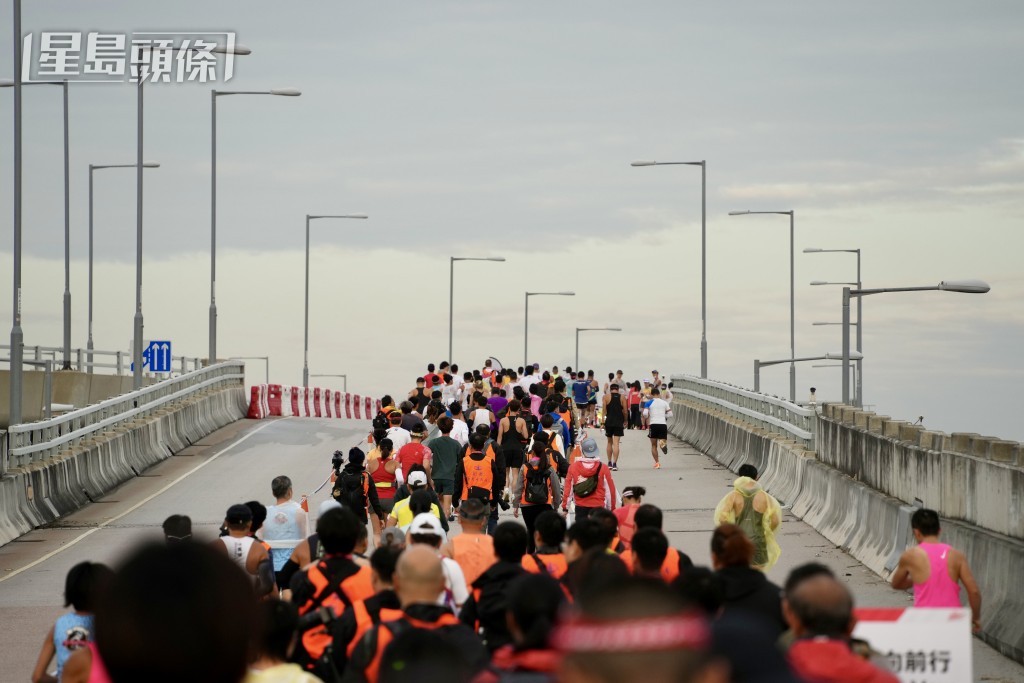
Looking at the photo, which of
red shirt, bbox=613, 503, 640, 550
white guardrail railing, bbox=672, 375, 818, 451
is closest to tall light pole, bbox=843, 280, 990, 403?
white guardrail railing, bbox=672, 375, 818, 451

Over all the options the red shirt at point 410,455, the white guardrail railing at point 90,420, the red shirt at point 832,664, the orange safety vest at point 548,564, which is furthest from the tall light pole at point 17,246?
the red shirt at point 832,664

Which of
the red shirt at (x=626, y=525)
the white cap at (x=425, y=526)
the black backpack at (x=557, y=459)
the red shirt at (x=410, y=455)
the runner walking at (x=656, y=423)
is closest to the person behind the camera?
the white cap at (x=425, y=526)

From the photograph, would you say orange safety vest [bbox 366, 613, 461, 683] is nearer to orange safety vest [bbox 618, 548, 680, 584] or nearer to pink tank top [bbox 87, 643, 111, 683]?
pink tank top [bbox 87, 643, 111, 683]

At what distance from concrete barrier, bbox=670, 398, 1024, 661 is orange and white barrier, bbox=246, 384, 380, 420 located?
15.8 metres

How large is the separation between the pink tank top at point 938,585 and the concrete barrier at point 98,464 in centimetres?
1597

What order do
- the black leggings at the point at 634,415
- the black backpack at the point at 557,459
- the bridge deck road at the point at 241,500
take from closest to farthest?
the bridge deck road at the point at 241,500 → the black backpack at the point at 557,459 → the black leggings at the point at 634,415

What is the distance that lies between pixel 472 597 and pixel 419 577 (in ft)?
5.10

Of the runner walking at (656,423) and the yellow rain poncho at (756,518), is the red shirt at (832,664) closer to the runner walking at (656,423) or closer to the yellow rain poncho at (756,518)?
the yellow rain poncho at (756,518)

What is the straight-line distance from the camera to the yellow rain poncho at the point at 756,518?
13484 mm

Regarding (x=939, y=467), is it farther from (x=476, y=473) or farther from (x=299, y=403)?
(x=299, y=403)

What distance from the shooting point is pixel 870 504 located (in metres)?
20.8

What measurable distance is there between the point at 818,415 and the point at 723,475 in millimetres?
6259

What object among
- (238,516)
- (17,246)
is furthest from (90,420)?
(238,516)

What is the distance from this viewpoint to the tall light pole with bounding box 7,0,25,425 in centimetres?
2769
